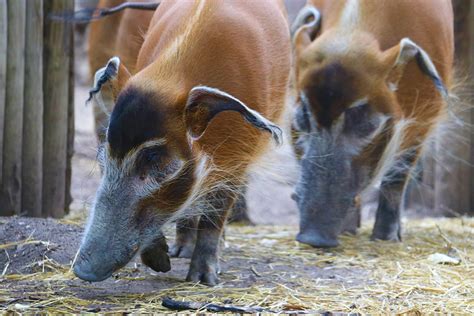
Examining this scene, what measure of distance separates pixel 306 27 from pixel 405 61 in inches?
30.3

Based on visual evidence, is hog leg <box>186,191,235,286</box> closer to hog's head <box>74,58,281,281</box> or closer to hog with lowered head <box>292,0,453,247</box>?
hog's head <box>74,58,281,281</box>

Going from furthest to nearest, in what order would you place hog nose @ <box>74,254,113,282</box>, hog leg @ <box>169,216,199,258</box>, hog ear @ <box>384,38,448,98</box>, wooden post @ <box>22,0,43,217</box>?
wooden post @ <box>22,0,43,217</box> → hog ear @ <box>384,38,448,98</box> → hog leg @ <box>169,216,199,258</box> → hog nose @ <box>74,254,113,282</box>

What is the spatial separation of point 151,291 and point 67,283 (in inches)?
15.9

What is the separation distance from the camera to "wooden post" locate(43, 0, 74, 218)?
574 centimetres

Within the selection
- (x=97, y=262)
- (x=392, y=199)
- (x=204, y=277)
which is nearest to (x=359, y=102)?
(x=392, y=199)

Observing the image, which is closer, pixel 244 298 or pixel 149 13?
pixel 244 298

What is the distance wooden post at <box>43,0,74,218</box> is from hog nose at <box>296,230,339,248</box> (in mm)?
1605

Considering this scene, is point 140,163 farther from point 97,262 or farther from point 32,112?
point 32,112

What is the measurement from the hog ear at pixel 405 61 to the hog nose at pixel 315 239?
98 centimetres

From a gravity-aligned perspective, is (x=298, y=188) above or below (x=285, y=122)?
below

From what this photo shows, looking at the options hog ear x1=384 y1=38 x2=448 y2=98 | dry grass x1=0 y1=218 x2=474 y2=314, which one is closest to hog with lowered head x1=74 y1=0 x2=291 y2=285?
dry grass x1=0 y1=218 x2=474 y2=314

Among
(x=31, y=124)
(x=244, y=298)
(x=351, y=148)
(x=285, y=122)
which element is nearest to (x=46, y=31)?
(x=31, y=124)

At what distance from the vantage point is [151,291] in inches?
158

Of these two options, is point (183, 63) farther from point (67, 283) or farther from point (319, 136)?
point (319, 136)
